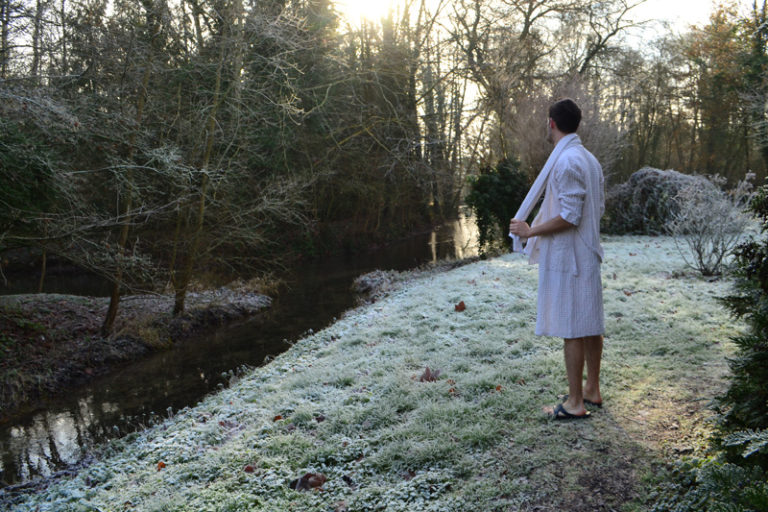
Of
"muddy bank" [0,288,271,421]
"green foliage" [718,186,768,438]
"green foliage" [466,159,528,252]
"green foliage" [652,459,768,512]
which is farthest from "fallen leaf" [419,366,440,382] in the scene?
"green foliage" [466,159,528,252]

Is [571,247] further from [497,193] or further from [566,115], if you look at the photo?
[497,193]

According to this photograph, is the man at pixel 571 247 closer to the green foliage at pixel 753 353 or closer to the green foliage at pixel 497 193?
the green foliage at pixel 753 353

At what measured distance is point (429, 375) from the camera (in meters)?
5.04

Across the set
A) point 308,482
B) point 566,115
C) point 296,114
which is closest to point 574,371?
point 566,115

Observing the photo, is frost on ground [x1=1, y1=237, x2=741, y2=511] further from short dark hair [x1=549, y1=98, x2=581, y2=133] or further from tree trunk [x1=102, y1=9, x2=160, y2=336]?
tree trunk [x1=102, y1=9, x2=160, y2=336]

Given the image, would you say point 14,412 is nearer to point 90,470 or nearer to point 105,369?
point 105,369

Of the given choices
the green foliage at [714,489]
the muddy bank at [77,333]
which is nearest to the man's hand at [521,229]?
the green foliage at [714,489]

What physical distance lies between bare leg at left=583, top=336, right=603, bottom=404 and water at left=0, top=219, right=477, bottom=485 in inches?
188

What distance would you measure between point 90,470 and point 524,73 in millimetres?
17941

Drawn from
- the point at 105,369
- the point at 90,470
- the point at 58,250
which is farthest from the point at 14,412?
the point at 90,470

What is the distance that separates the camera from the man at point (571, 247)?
3.53 meters

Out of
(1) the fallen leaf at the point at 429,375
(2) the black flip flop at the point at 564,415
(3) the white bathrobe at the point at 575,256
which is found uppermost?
(3) the white bathrobe at the point at 575,256

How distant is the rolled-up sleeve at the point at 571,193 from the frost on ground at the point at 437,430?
4.91 ft

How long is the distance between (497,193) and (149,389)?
10.4 m
